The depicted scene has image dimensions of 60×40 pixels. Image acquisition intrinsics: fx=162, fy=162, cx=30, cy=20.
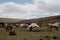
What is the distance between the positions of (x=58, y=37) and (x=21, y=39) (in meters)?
2.72

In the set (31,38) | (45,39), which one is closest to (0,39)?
(31,38)

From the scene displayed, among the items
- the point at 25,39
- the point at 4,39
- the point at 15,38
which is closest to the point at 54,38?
the point at 25,39

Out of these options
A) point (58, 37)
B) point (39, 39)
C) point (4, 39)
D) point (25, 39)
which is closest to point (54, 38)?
point (58, 37)

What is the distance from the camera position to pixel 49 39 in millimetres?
11172

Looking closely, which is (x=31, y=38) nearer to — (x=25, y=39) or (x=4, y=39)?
(x=25, y=39)

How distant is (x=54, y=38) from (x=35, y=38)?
1.36 m

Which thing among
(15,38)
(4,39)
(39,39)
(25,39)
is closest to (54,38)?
(39,39)

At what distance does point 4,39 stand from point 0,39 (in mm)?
308

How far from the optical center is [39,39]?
1109 centimetres

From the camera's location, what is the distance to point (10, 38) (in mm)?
11305

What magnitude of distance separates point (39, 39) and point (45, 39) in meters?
0.41

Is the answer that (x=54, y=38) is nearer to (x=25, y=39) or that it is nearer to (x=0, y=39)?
(x=25, y=39)

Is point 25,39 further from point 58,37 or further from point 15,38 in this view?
point 58,37

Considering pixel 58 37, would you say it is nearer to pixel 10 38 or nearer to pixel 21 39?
pixel 21 39
